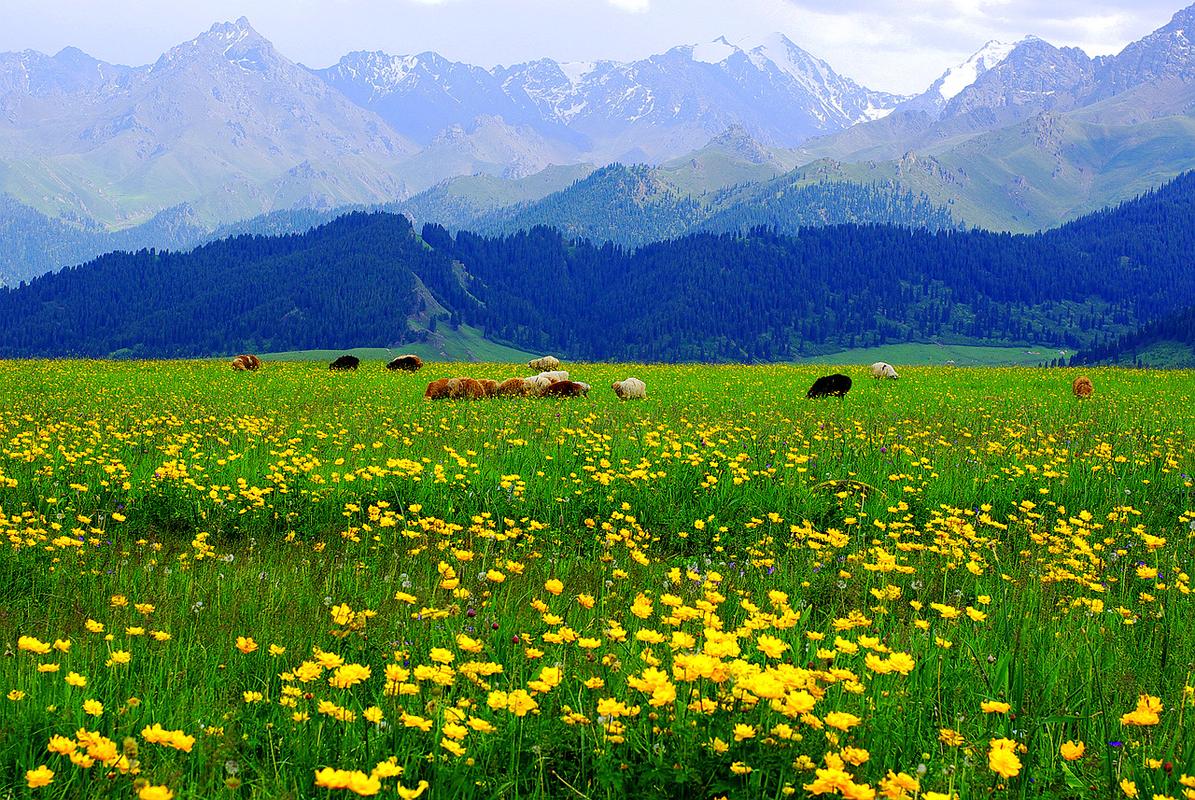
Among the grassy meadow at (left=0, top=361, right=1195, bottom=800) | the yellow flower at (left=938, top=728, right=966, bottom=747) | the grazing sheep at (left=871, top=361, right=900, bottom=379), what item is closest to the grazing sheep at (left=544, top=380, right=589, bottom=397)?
the grassy meadow at (left=0, top=361, right=1195, bottom=800)

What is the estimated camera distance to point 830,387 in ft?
84.4

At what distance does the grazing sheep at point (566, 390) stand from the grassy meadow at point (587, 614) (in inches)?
350

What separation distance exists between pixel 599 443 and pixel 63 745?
10118 mm

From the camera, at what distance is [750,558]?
7.79 m

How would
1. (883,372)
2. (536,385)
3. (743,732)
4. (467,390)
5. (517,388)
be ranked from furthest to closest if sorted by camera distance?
(883,372), (536,385), (517,388), (467,390), (743,732)

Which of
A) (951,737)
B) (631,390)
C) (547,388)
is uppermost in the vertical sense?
(547,388)

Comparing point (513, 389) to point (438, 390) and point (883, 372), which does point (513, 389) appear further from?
point (883, 372)

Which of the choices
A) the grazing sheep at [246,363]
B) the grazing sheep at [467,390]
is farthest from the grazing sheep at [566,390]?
the grazing sheep at [246,363]

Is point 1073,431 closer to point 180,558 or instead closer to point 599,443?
point 599,443

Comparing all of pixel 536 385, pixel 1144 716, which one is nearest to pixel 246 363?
pixel 536 385

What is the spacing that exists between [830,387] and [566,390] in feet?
27.8

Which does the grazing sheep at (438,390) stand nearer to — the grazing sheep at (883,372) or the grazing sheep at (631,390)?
the grazing sheep at (631,390)

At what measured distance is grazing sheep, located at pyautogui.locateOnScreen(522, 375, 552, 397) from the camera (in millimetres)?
24125

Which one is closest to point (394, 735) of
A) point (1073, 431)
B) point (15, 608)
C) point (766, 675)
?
point (766, 675)
